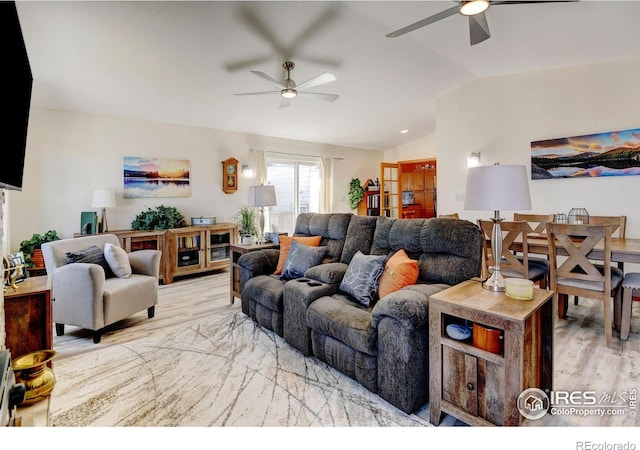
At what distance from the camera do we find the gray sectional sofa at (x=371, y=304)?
1801mm

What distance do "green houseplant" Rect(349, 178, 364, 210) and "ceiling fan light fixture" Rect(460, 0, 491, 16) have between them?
5.22m

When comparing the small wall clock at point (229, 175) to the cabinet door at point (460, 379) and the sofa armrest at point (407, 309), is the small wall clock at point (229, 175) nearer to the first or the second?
the sofa armrest at point (407, 309)

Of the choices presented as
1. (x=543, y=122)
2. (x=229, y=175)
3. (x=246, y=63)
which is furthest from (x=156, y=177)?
(x=543, y=122)

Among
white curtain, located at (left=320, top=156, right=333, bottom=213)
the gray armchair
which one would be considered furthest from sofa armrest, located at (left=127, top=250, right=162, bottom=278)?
white curtain, located at (left=320, top=156, right=333, bottom=213)

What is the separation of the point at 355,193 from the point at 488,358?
6.04 meters

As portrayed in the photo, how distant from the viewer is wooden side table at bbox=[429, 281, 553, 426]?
1476 millimetres

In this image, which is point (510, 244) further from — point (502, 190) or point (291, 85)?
point (291, 85)

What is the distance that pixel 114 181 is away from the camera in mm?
4617

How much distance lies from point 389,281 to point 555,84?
375 cm

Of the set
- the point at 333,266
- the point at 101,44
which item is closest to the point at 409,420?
the point at 333,266

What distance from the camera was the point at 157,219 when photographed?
4.73m

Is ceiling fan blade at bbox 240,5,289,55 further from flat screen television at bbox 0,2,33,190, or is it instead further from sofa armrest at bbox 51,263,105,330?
sofa armrest at bbox 51,263,105,330

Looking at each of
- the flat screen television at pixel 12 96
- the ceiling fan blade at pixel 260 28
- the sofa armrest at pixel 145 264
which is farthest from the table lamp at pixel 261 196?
the flat screen television at pixel 12 96
